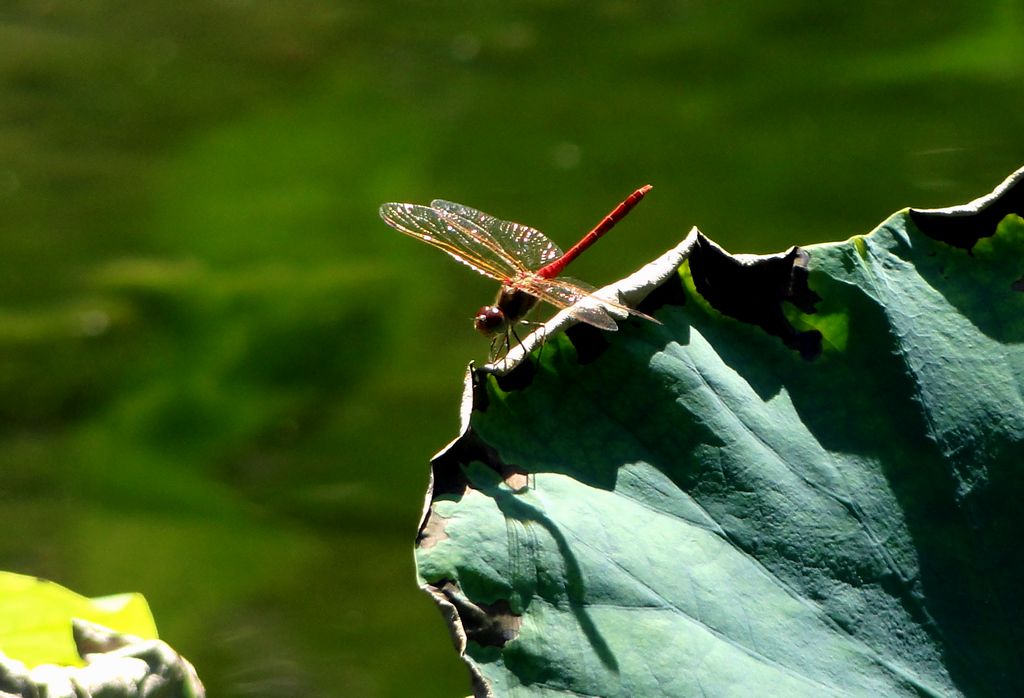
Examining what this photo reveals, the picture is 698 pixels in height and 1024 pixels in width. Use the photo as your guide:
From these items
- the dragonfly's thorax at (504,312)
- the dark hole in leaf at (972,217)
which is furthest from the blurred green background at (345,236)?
the dark hole in leaf at (972,217)

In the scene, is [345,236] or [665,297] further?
[345,236]

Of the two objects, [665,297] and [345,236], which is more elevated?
[345,236]

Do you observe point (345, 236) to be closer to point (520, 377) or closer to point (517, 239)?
point (517, 239)

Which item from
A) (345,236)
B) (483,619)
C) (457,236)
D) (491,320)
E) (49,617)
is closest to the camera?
(483,619)

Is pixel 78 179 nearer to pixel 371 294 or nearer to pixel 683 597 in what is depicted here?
pixel 371 294

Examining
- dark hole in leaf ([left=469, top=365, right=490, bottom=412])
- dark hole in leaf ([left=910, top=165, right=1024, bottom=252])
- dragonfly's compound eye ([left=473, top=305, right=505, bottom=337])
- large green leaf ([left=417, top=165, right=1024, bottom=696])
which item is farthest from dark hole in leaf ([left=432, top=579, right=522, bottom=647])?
dragonfly's compound eye ([left=473, top=305, right=505, bottom=337])

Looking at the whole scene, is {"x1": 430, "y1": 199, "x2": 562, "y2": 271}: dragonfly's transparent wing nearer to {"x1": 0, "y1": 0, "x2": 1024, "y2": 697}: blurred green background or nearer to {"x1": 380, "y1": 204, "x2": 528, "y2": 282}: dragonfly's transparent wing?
{"x1": 380, "y1": 204, "x2": 528, "y2": 282}: dragonfly's transparent wing

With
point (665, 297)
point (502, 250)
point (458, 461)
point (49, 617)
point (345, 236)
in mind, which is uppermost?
point (345, 236)

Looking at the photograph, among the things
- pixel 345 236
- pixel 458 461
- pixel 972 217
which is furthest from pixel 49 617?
pixel 345 236
